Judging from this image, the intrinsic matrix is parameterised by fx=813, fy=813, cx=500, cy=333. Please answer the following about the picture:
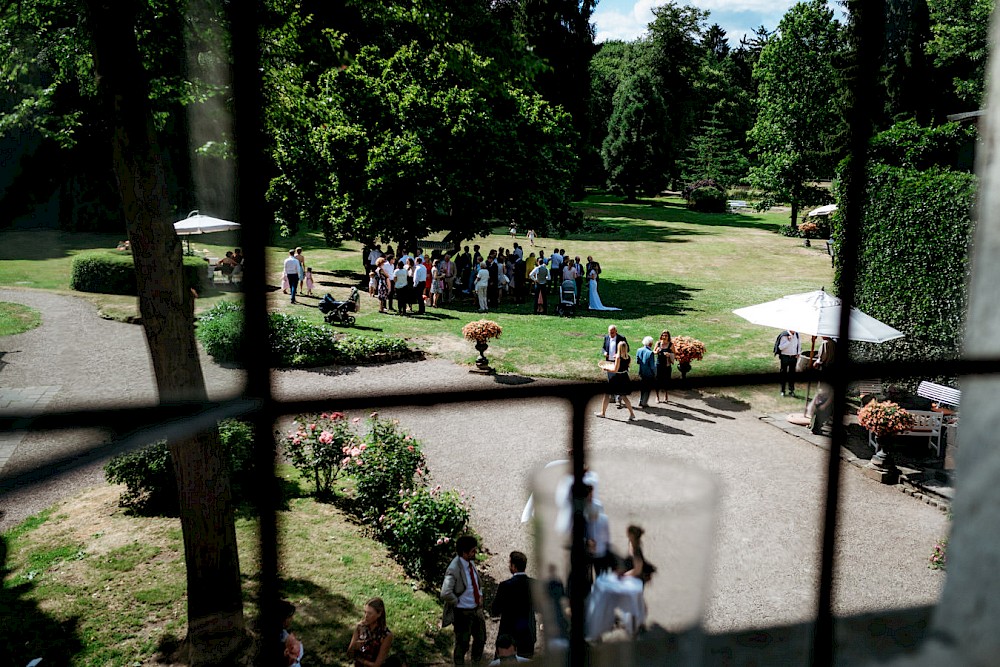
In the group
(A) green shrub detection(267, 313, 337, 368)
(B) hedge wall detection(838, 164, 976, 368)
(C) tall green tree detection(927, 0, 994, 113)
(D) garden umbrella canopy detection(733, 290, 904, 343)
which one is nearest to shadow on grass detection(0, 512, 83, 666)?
(A) green shrub detection(267, 313, 337, 368)

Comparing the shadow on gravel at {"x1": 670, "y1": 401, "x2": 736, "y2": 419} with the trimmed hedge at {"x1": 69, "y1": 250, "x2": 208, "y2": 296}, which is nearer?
the shadow on gravel at {"x1": 670, "y1": 401, "x2": 736, "y2": 419}

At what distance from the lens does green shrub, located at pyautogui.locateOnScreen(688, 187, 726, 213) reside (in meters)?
35.4

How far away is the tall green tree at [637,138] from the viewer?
32.9 metres

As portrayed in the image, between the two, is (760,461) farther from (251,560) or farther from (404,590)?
(251,560)

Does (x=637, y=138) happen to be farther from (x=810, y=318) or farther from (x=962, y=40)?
(x=962, y=40)

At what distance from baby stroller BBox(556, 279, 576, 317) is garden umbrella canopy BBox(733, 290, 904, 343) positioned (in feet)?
24.8

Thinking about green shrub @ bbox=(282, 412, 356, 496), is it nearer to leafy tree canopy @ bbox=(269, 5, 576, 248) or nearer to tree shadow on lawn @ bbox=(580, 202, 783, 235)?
leafy tree canopy @ bbox=(269, 5, 576, 248)

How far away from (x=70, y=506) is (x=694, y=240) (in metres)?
24.5

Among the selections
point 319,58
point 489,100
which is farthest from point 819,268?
point 319,58

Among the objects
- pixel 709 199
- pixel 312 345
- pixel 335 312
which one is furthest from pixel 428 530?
pixel 709 199

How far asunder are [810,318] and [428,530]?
5.39 meters

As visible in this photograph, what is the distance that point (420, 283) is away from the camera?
16.6 metres

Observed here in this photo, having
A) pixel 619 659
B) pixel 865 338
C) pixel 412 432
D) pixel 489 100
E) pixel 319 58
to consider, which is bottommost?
pixel 412 432

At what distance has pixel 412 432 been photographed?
9.51 meters
